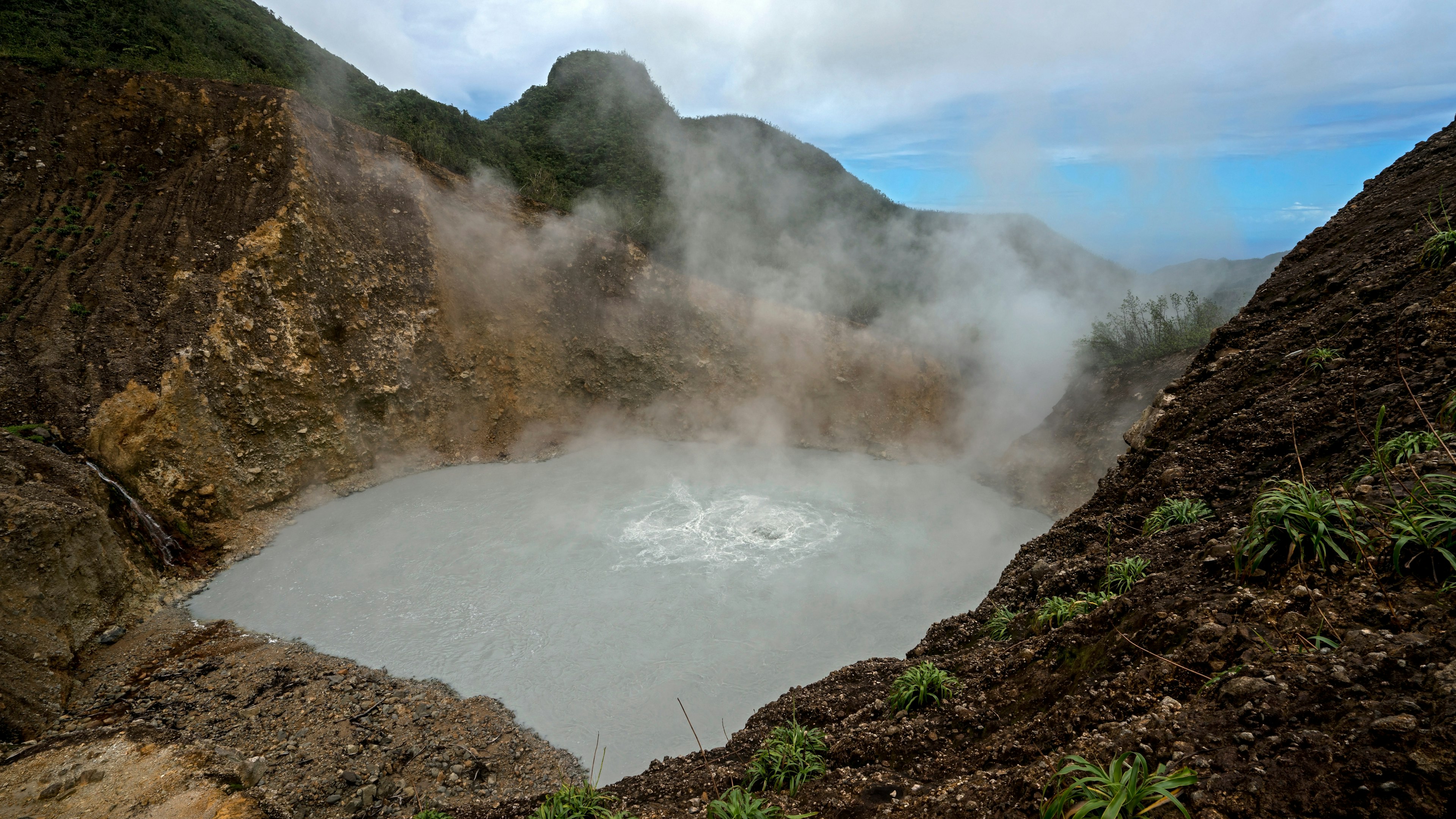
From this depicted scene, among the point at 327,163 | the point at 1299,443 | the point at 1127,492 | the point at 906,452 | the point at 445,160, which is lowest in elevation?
the point at 906,452

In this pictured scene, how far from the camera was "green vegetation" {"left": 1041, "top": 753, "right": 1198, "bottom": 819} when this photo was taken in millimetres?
1854

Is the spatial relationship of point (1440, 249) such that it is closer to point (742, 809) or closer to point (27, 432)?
point (742, 809)

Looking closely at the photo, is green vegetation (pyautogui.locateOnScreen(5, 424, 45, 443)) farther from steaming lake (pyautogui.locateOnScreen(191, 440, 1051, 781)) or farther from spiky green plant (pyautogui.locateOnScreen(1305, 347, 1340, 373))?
spiky green plant (pyautogui.locateOnScreen(1305, 347, 1340, 373))

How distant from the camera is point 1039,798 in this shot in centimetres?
220

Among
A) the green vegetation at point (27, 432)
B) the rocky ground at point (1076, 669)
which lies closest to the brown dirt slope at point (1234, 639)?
the rocky ground at point (1076, 669)

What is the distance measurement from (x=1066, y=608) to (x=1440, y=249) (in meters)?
4.37

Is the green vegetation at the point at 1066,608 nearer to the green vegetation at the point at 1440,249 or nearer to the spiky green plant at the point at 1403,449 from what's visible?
the spiky green plant at the point at 1403,449

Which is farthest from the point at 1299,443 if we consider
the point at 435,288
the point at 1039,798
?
the point at 435,288

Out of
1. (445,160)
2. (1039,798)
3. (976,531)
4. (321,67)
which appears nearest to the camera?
(1039,798)

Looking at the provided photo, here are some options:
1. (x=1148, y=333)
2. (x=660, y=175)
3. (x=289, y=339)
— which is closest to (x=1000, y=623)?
(x=289, y=339)

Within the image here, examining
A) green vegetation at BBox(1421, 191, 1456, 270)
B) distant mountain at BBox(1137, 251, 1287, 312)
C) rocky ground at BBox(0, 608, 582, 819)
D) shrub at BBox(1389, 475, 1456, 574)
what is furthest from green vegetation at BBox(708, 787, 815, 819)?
distant mountain at BBox(1137, 251, 1287, 312)

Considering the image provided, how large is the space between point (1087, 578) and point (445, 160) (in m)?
22.1

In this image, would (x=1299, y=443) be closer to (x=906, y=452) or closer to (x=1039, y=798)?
(x=1039, y=798)

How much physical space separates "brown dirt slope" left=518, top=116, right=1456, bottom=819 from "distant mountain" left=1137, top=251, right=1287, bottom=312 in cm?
2424
